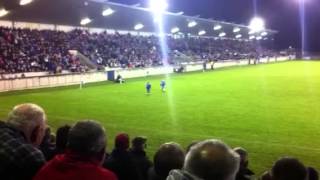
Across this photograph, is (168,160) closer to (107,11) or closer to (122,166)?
(122,166)

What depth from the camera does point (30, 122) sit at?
15.9ft

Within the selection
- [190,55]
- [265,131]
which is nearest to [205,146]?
[265,131]

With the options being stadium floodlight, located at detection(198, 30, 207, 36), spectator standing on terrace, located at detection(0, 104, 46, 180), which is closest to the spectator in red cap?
spectator standing on terrace, located at detection(0, 104, 46, 180)

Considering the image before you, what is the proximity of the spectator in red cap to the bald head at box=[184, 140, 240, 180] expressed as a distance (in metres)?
3.70

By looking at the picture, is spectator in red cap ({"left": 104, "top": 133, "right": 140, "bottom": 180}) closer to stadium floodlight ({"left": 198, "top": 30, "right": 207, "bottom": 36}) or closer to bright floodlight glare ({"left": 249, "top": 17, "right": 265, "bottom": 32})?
stadium floodlight ({"left": 198, "top": 30, "right": 207, "bottom": 36})

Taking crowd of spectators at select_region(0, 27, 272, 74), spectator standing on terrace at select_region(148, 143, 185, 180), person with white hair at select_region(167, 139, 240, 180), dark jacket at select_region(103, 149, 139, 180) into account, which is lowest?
dark jacket at select_region(103, 149, 139, 180)

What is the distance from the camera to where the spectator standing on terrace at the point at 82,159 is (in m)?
3.90

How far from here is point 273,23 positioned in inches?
4877

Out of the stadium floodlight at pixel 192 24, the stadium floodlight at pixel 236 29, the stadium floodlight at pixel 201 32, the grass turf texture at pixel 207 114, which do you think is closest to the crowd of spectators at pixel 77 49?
the stadium floodlight at pixel 192 24

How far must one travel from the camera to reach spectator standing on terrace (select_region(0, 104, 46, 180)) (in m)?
4.35

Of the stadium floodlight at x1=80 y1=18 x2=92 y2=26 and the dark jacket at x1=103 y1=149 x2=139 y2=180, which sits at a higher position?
the stadium floodlight at x1=80 y1=18 x2=92 y2=26

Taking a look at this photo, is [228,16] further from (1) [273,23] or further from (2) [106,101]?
(2) [106,101]

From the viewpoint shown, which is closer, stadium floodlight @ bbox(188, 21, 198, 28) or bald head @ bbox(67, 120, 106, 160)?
bald head @ bbox(67, 120, 106, 160)

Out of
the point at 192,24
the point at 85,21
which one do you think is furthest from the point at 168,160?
the point at 192,24
